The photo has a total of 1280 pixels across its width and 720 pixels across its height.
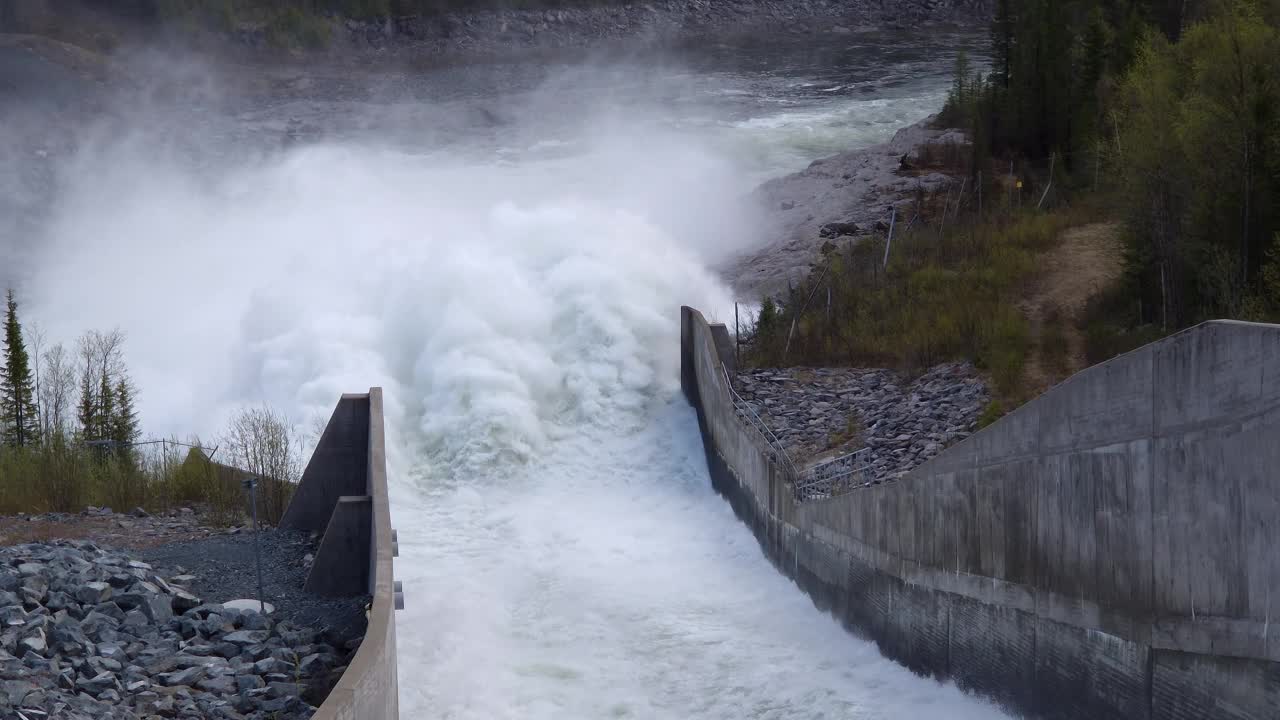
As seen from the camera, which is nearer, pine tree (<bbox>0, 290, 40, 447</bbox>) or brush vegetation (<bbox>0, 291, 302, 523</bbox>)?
brush vegetation (<bbox>0, 291, 302, 523</bbox>)

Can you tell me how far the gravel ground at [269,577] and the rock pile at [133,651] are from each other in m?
0.55

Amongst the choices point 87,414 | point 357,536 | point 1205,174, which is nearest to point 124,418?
point 87,414

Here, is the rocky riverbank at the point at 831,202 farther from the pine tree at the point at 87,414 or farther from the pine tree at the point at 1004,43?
the pine tree at the point at 87,414

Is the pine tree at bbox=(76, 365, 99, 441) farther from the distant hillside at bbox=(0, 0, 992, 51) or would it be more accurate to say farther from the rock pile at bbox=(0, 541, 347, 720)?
the distant hillside at bbox=(0, 0, 992, 51)

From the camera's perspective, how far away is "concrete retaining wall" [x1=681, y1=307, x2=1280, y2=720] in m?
9.73

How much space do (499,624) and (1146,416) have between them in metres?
12.7

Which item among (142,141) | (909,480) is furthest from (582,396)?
(142,141)

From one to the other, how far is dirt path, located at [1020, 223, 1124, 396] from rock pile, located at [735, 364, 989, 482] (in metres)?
1.42

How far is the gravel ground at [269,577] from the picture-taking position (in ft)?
55.1

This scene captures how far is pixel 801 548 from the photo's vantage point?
68.2 ft

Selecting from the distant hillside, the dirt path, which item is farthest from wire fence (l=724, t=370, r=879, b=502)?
the distant hillside

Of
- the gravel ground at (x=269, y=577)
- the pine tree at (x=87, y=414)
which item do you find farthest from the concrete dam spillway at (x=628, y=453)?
the pine tree at (x=87, y=414)

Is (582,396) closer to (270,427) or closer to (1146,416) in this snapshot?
(270,427)

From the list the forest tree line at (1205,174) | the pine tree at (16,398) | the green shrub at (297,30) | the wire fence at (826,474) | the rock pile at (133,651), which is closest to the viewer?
the rock pile at (133,651)
